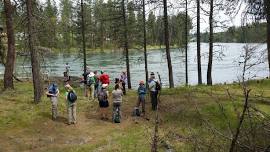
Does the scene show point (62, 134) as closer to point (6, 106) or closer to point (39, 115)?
point (39, 115)

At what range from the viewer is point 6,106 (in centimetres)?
1833

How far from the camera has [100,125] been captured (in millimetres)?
17328

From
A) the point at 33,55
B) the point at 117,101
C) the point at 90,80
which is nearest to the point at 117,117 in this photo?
the point at 117,101

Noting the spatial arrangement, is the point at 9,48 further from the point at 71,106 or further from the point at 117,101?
the point at 117,101

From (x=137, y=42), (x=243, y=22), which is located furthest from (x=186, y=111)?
(x=137, y=42)

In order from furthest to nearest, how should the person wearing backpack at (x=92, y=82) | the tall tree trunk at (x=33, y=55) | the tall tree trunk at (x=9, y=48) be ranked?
the person wearing backpack at (x=92, y=82), the tall tree trunk at (x=9, y=48), the tall tree trunk at (x=33, y=55)

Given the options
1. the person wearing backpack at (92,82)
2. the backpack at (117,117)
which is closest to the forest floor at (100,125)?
the backpack at (117,117)

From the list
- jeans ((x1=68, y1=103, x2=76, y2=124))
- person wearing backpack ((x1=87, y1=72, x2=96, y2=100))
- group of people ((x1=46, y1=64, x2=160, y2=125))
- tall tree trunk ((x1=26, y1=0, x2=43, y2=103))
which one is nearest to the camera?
jeans ((x1=68, y1=103, x2=76, y2=124))

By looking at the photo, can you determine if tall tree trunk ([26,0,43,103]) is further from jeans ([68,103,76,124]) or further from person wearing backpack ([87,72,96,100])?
person wearing backpack ([87,72,96,100])

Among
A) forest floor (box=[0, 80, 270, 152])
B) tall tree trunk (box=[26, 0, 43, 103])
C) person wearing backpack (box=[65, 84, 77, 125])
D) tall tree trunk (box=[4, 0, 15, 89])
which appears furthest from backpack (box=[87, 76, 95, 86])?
person wearing backpack (box=[65, 84, 77, 125])

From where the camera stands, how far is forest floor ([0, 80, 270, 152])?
1412 centimetres

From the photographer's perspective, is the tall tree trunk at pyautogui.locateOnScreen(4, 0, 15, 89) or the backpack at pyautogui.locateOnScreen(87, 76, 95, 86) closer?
the tall tree trunk at pyautogui.locateOnScreen(4, 0, 15, 89)

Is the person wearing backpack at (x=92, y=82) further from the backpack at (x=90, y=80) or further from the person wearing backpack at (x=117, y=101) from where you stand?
the person wearing backpack at (x=117, y=101)

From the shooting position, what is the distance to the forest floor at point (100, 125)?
14117 millimetres
